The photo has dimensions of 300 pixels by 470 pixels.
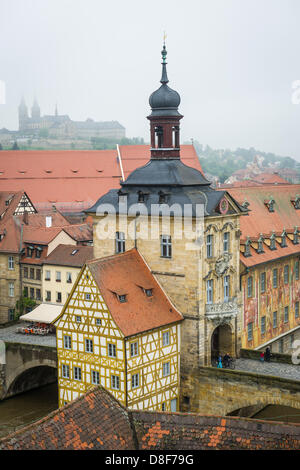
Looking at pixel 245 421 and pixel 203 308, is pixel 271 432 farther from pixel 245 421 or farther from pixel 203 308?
pixel 203 308

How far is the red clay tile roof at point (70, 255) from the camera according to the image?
2532 inches

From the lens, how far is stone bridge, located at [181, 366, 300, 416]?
137 ft

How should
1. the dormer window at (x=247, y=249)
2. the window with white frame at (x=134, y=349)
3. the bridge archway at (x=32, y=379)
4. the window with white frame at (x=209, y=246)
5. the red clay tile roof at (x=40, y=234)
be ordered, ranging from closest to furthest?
the window with white frame at (x=134, y=349) < the window with white frame at (x=209, y=246) < the dormer window at (x=247, y=249) < the bridge archway at (x=32, y=379) < the red clay tile roof at (x=40, y=234)

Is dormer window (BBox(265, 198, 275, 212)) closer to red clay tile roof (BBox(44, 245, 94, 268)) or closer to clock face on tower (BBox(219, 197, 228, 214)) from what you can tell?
red clay tile roof (BBox(44, 245, 94, 268))

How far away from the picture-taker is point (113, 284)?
43.2m

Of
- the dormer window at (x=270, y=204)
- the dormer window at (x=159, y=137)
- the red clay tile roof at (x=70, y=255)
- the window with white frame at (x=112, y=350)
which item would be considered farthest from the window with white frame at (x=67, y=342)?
the dormer window at (x=270, y=204)

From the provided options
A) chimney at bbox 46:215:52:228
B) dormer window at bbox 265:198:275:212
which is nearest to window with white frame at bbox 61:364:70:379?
dormer window at bbox 265:198:275:212

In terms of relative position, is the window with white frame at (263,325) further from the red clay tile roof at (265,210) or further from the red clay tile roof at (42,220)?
the red clay tile roof at (42,220)

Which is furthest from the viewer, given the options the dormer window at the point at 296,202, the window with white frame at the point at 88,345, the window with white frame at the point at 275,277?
the dormer window at the point at 296,202

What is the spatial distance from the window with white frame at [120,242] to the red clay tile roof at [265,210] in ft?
37.7

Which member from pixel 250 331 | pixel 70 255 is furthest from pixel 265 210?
pixel 70 255

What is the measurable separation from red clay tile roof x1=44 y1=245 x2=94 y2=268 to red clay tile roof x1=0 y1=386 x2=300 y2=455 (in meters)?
37.9

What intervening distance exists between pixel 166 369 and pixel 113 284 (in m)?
5.85

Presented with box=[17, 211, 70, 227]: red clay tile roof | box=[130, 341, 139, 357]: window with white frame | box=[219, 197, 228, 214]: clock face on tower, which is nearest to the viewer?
box=[130, 341, 139, 357]: window with white frame
